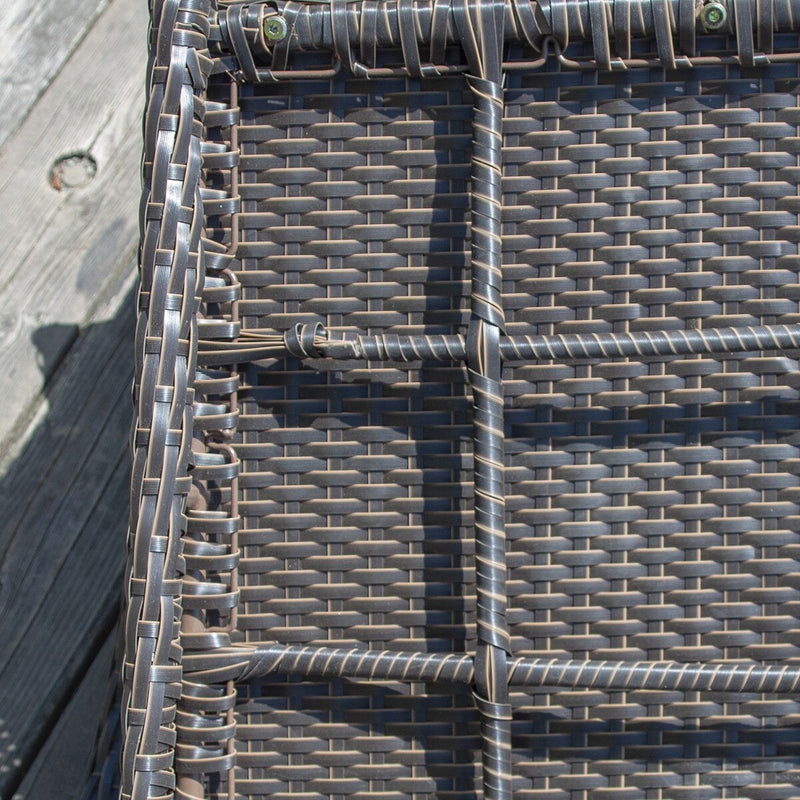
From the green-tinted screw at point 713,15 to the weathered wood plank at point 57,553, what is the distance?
733mm

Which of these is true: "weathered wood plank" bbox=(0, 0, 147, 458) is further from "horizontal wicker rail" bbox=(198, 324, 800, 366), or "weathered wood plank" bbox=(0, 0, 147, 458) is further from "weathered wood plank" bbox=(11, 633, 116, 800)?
"horizontal wicker rail" bbox=(198, 324, 800, 366)

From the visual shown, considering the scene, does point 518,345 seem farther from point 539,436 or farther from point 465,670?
point 465,670

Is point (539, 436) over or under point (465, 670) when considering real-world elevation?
over

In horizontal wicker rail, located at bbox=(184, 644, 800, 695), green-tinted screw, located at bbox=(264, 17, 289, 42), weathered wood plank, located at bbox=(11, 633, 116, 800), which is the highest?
green-tinted screw, located at bbox=(264, 17, 289, 42)

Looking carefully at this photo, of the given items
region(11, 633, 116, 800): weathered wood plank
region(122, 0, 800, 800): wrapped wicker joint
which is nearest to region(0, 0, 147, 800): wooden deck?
region(11, 633, 116, 800): weathered wood plank

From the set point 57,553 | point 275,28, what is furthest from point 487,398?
point 57,553

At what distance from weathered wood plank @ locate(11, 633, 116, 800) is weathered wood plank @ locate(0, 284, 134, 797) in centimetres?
1

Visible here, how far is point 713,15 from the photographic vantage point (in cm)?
70

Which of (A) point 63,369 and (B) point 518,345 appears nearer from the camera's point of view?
(B) point 518,345

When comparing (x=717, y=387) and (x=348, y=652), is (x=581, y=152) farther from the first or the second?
(x=348, y=652)

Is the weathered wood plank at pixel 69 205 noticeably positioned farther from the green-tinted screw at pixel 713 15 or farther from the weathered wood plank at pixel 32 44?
the green-tinted screw at pixel 713 15

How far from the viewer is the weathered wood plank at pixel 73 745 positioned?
1.06 metres

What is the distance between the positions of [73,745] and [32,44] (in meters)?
0.83

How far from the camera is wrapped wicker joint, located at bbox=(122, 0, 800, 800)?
0.71m
